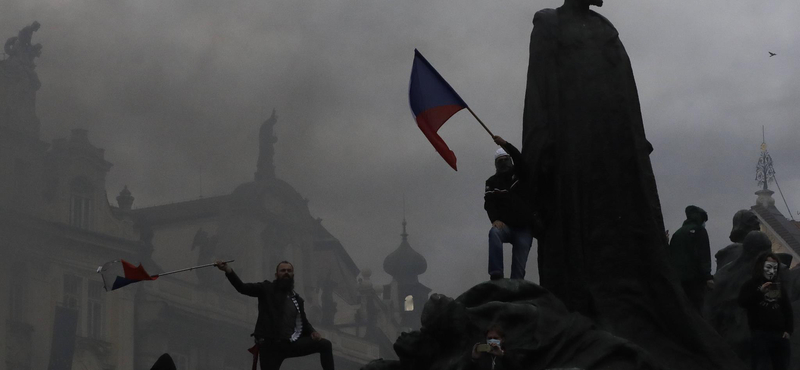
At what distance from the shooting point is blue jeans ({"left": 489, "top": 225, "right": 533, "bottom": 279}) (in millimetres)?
8609

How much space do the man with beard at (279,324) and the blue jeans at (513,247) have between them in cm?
143

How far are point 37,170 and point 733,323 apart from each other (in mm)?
40292

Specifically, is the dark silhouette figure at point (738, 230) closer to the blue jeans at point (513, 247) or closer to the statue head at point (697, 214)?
the statue head at point (697, 214)

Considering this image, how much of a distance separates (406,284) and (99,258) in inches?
1064

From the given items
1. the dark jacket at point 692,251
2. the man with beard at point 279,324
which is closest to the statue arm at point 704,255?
the dark jacket at point 692,251

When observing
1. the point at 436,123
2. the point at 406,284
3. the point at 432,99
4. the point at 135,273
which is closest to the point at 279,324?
the point at 135,273

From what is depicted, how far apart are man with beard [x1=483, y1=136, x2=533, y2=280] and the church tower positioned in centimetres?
6029

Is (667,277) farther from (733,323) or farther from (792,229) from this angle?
(792,229)

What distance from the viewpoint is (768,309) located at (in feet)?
27.2

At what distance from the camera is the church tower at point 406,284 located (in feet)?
231

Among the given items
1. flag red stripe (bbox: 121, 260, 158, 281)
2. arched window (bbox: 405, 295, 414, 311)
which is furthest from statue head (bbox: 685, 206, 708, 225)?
arched window (bbox: 405, 295, 414, 311)

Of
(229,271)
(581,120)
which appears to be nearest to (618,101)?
(581,120)

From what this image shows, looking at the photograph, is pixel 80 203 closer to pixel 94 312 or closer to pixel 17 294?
pixel 94 312

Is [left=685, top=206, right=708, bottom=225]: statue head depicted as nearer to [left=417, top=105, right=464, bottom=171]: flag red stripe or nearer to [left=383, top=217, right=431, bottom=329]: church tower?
[left=417, top=105, right=464, bottom=171]: flag red stripe
